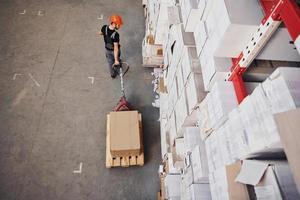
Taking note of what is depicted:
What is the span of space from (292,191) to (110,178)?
3.70m

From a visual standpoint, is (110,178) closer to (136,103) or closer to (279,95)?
(136,103)

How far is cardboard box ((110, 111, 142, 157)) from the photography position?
4.56 meters

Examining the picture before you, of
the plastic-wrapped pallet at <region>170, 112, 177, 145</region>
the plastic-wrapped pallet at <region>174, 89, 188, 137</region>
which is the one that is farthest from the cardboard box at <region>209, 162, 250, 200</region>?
the plastic-wrapped pallet at <region>170, 112, 177, 145</region>

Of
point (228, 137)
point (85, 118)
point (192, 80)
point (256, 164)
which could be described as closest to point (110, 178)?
point (85, 118)

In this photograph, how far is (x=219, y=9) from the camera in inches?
90.8

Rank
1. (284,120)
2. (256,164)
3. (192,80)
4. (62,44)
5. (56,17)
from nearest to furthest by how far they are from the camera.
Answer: (284,120)
(256,164)
(192,80)
(62,44)
(56,17)

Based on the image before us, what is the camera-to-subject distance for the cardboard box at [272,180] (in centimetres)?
157

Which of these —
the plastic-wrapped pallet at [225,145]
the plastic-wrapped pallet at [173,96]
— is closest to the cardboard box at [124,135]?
the plastic-wrapped pallet at [173,96]

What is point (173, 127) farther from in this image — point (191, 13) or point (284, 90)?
point (284, 90)

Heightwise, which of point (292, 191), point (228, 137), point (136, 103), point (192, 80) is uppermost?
point (136, 103)

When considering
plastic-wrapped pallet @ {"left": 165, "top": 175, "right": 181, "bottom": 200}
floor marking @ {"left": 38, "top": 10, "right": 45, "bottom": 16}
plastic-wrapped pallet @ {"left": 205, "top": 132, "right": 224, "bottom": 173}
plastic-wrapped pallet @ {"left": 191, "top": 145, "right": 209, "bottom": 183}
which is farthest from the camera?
floor marking @ {"left": 38, "top": 10, "right": 45, "bottom": 16}

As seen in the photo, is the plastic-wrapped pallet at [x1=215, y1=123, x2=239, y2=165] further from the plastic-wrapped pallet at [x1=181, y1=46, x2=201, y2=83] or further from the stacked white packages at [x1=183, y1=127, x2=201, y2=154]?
the plastic-wrapped pallet at [x1=181, y1=46, x2=201, y2=83]

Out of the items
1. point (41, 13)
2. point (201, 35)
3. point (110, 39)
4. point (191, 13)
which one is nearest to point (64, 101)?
point (110, 39)

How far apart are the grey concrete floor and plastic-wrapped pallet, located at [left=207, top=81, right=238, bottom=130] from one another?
8.99ft
